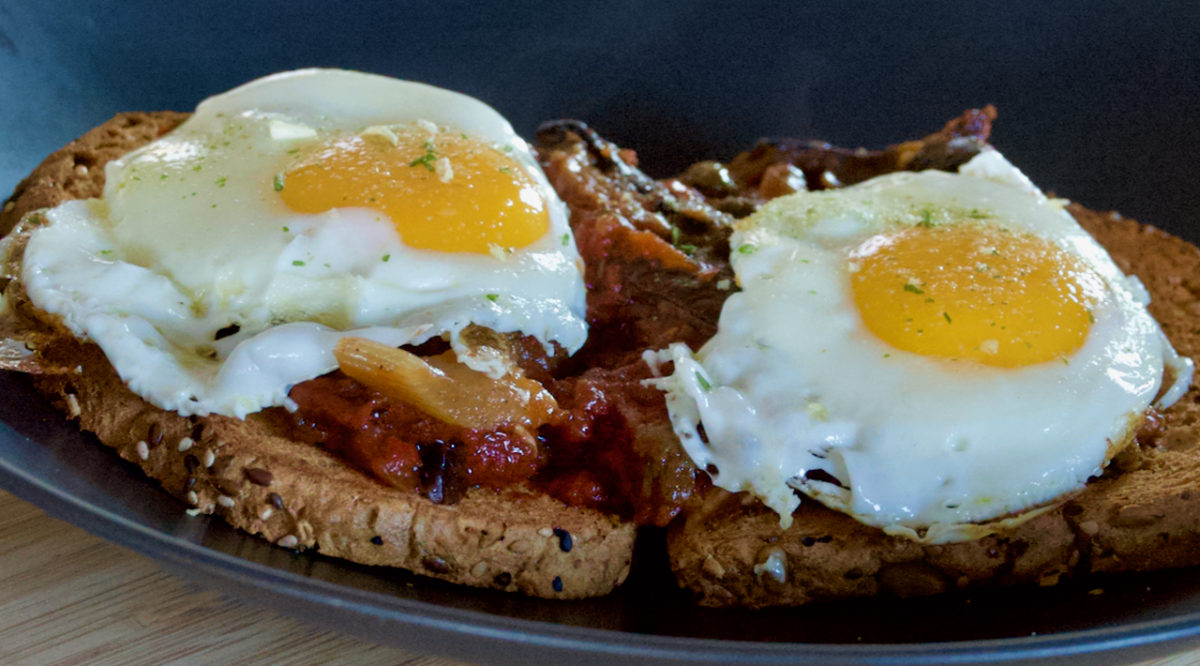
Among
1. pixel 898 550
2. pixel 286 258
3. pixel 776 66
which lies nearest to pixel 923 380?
pixel 898 550

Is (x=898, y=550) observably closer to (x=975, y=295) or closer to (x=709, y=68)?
(x=975, y=295)

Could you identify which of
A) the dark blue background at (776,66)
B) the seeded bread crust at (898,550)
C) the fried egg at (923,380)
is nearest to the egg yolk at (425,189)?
the fried egg at (923,380)

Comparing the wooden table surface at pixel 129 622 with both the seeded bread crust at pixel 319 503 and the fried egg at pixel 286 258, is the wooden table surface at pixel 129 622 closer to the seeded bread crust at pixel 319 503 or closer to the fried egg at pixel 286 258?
the seeded bread crust at pixel 319 503

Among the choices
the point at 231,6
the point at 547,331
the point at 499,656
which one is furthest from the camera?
the point at 231,6

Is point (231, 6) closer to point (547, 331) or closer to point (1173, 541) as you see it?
point (547, 331)

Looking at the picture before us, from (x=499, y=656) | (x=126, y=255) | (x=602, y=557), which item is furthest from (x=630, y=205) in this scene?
(x=499, y=656)

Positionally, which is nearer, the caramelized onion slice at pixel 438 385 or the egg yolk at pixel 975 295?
the caramelized onion slice at pixel 438 385

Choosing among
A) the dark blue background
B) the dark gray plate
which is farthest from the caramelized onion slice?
the dark blue background
